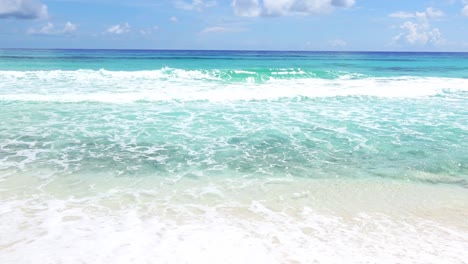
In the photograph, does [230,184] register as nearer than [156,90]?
Yes

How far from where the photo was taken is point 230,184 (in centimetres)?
707

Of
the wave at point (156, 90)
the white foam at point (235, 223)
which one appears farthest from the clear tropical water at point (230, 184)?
the wave at point (156, 90)

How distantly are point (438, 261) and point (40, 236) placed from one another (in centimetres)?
492

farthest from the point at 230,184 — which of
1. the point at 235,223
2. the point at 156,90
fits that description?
the point at 156,90

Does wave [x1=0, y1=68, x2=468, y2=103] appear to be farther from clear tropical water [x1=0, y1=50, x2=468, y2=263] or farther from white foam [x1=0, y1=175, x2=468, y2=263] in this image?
white foam [x1=0, y1=175, x2=468, y2=263]

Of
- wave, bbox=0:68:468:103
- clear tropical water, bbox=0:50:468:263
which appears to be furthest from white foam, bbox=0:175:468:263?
wave, bbox=0:68:468:103

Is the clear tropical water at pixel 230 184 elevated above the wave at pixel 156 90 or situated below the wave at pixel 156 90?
below

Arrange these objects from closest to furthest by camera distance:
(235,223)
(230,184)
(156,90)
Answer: (235,223)
(230,184)
(156,90)

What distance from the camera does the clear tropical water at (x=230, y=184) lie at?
4.81 m

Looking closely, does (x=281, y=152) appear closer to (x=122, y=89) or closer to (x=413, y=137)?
(x=413, y=137)

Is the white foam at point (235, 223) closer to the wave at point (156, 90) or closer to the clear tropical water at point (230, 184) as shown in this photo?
the clear tropical water at point (230, 184)

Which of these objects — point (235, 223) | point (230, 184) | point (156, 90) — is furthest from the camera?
point (156, 90)

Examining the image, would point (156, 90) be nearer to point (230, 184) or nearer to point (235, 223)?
point (230, 184)

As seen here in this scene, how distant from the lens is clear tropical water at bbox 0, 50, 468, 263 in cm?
481
